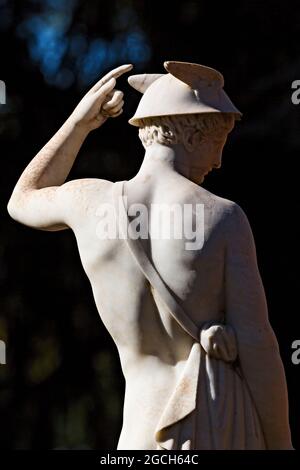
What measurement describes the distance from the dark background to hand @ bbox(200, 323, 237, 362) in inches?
236

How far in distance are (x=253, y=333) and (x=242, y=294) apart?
0.15 meters

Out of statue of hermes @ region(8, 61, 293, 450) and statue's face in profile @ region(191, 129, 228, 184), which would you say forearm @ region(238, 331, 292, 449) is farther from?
statue's face in profile @ region(191, 129, 228, 184)

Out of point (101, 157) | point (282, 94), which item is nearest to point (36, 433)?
point (101, 157)

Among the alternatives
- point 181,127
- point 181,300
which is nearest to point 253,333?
point 181,300

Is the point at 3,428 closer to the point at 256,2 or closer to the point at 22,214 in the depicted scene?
the point at 256,2

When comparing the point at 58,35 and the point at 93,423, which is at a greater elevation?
the point at 58,35

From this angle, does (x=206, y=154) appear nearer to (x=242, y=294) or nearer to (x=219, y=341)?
(x=242, y=294)

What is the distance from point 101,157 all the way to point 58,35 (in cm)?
120

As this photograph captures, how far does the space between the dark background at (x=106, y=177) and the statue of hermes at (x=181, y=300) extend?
588 centimetres

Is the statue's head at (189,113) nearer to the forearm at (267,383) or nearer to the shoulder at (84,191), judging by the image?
the shoulder at (84,191)

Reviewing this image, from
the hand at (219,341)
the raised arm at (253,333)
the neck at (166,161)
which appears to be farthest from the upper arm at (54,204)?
the hand at (219,341)

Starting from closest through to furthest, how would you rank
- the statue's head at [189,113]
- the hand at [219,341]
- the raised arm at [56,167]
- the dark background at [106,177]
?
the hand at [219,341] → the statue's head at [189,113] → the raised arm at [56,167] → the dark background at [106,177]

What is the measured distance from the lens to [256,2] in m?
13.0

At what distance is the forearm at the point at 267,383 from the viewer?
6336mm
